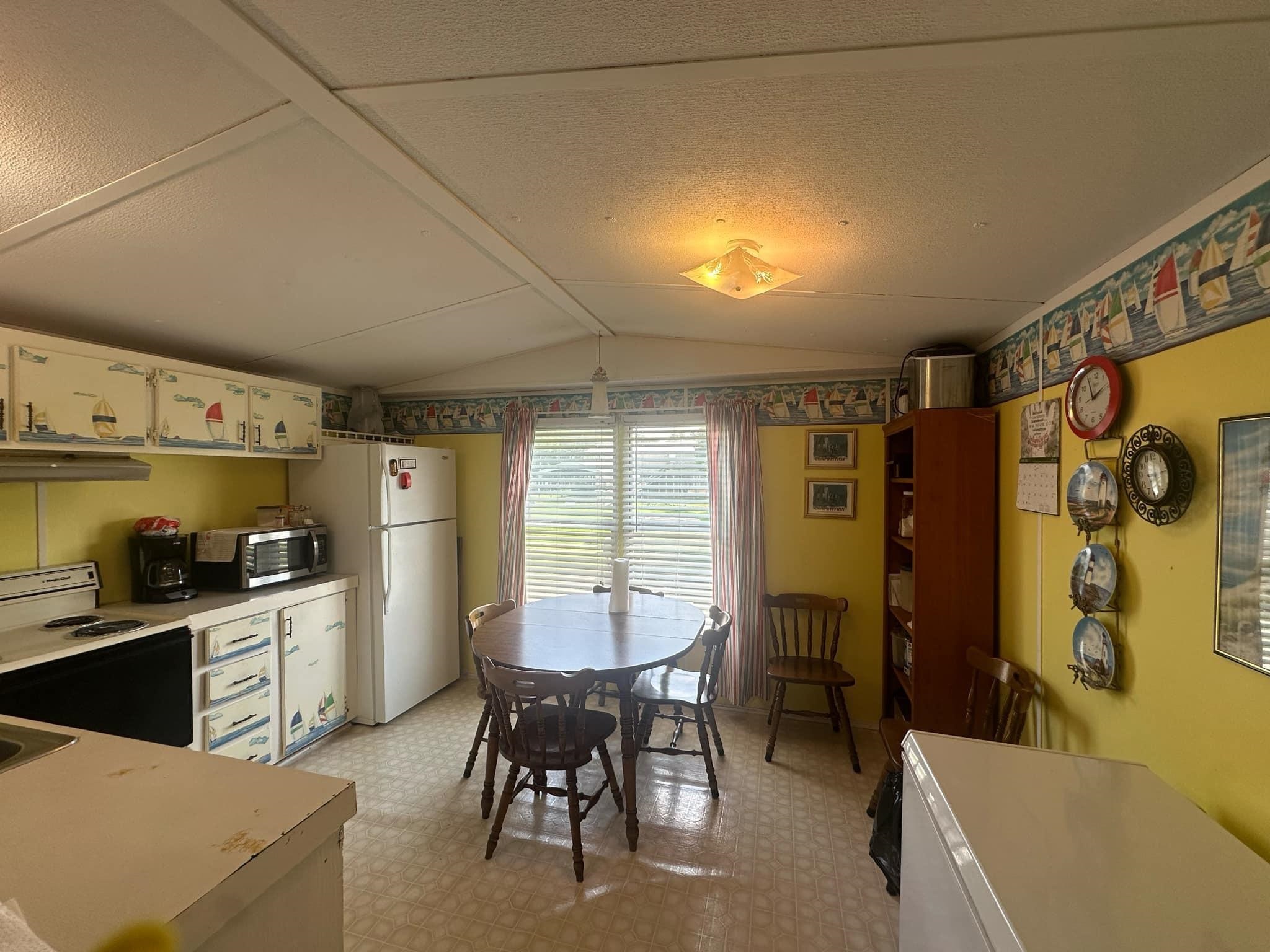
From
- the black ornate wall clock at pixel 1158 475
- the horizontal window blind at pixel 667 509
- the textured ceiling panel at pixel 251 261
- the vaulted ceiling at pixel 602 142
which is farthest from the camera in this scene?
the horizontal window blind at pixel 667 509

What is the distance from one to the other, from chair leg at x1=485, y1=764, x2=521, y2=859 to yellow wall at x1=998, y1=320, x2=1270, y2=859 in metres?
2.12

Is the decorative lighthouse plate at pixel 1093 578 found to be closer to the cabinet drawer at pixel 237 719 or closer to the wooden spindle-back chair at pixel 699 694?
the wooden spindle-back chair at pixel 699 694

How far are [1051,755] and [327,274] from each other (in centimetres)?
295

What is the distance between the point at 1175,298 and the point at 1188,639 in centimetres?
86

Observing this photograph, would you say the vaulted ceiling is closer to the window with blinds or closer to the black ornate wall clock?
the black ornate wall clock

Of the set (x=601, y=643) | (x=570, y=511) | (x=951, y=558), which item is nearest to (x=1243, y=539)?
(x=951, y=558)

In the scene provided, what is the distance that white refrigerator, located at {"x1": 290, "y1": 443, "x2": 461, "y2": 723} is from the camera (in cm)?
341

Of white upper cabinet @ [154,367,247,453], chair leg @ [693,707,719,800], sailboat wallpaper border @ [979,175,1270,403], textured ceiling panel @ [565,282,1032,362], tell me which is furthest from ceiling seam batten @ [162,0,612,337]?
chair leg @ [693,707,719,800]

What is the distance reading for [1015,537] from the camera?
2.29 metres

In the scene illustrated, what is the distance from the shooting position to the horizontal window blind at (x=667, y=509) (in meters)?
3.77

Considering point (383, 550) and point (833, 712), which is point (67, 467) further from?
point (833, 712)

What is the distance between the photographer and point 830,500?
3467 millimetres

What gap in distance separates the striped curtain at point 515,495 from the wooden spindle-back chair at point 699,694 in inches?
55.9

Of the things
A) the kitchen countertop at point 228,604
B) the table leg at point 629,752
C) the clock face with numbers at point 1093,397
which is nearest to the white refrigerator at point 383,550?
the kitchen countertop at point 228,604
